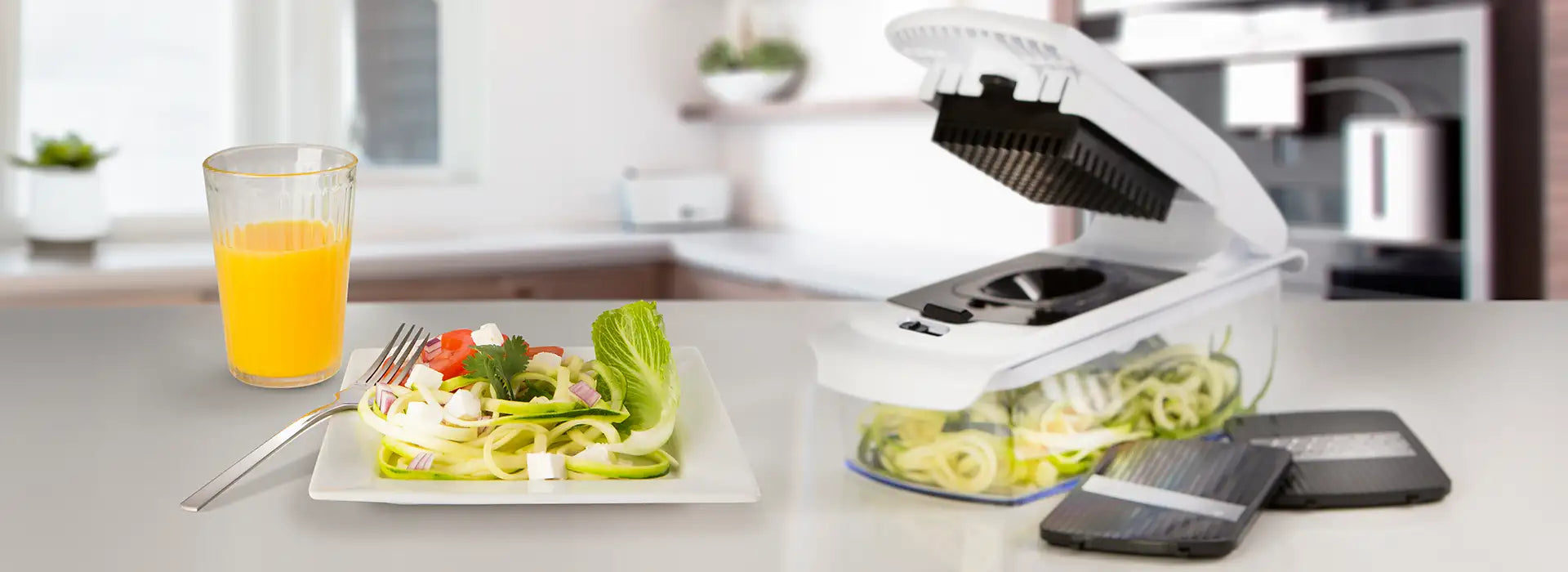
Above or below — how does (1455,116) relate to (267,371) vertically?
above

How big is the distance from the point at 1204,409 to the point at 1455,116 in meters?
1.22

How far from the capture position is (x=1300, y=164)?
1.80 metres

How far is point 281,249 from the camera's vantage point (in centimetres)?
78

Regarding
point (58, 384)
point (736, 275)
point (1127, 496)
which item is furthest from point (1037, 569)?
point (736, 275)

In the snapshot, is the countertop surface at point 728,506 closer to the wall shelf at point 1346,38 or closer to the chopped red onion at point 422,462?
the chopped red onion at point 422,462

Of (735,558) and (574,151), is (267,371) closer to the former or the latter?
(735,558)

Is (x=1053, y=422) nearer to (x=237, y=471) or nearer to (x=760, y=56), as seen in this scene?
(x=237, y=471)

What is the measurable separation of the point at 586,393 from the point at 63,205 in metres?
2.68

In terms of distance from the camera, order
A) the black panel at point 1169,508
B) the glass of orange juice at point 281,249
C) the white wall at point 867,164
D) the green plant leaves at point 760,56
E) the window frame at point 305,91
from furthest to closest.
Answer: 1. the green plant leaves at point 760,56
2. the window frame at point 305,91
3. the white wall at point 867,164
4. the glass of orange juice at point 281,249
5. the black panel at point 1169,508

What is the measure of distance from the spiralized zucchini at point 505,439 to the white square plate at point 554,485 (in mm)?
10

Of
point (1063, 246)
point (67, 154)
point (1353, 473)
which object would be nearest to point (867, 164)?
point (67, 154)

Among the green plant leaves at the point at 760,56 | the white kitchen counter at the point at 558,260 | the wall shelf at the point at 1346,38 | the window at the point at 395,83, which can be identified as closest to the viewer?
the wall shelf at the point at 1346,38

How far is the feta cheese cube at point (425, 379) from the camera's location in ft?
1.97

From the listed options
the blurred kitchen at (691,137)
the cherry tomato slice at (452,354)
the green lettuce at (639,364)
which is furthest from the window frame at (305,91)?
the green lettuce at (639,364)
